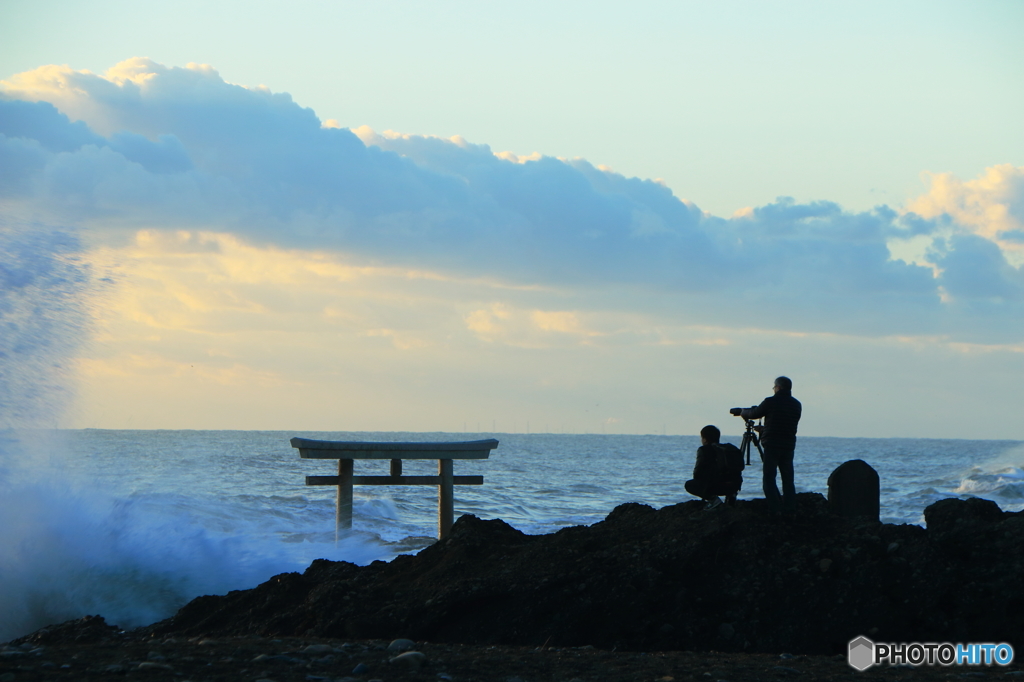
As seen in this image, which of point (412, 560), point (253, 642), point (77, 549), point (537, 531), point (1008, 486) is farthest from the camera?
point (1008, 486)

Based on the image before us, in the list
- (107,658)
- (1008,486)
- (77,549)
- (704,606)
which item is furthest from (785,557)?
(1008,486)

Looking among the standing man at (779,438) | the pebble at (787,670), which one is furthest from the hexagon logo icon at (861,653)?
the standing man at (779,438)

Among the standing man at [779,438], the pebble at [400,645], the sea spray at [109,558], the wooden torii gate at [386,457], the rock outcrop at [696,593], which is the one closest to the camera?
the pebble at [400,645]

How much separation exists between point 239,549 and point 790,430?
744 centimetres

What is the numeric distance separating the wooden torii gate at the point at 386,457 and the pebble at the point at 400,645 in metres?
6.19

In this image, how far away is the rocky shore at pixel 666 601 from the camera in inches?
277

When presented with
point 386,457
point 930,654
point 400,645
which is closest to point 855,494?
point 930,654

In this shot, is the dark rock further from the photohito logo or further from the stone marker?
the stone marker

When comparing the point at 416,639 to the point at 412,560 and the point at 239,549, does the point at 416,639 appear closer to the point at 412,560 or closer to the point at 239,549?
the point at 412,560

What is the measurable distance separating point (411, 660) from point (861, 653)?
3.49m

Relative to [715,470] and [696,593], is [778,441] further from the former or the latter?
[696,593]

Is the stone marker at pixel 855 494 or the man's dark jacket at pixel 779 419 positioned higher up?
the man's dark jacket at pixel 779 419

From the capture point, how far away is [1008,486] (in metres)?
32.2

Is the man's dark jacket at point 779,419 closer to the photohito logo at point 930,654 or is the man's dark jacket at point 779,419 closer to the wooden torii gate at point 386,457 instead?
the photohito logo at point 930,654
